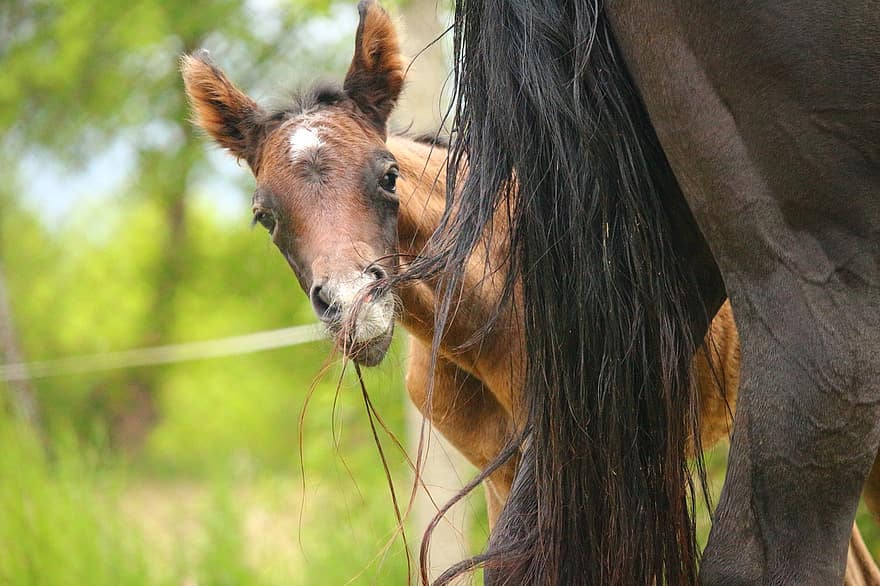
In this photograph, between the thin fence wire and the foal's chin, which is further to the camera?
the thin fence wire

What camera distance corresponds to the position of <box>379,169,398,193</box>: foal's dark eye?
9.68 ft

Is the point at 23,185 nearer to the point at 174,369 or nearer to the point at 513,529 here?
the point at 174,369

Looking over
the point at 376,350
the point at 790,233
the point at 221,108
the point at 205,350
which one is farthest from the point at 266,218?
the point at 205,350

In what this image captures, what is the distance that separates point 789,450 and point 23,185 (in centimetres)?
1192

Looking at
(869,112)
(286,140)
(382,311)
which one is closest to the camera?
(869,112)

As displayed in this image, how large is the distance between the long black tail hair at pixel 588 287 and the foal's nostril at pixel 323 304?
84cm

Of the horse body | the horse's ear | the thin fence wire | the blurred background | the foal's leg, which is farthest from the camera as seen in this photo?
the blurred background

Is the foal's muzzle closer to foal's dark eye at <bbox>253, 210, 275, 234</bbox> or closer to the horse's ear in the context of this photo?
foal's dark eye at <bbox>253, 210, 275, 234</bbox>

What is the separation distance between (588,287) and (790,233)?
1.16ft

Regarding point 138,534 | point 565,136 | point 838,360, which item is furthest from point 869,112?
point 138,534

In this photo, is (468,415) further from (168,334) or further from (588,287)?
(168,334)

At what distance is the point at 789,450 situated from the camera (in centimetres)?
149

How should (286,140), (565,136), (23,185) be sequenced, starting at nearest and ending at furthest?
(565,136) < (286,140) < (23,185)

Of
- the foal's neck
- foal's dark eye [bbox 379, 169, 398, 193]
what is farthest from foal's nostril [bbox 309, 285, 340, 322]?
foal's dark eye [bbox 379, 169, 398, 193]
